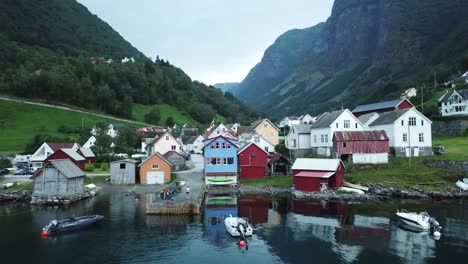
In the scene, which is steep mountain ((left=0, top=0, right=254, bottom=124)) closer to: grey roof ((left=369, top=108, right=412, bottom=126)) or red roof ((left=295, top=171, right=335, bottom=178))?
grey roof ((left=369, top=108, right=412, bottom=126))

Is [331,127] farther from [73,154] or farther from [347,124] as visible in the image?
[73,154]

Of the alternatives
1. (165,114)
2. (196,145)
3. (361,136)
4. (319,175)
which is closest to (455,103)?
(361,136)

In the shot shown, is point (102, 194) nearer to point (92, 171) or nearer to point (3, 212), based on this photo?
point (3, 212)

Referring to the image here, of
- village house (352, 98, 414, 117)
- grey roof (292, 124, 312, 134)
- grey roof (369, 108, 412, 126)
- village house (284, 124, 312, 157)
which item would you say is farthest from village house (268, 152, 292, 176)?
village house (352, 98, 414, 117)

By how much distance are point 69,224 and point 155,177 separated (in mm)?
22870

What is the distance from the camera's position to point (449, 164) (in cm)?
4972

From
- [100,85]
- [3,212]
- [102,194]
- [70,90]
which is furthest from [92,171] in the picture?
[100,85]

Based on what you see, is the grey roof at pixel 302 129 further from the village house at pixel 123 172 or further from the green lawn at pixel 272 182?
the village house at pixel 123 172

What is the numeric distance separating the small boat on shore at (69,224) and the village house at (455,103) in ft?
240

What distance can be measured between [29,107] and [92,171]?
2358 inches

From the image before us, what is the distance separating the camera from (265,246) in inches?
1129

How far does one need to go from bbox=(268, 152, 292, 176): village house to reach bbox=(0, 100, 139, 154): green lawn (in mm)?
61748

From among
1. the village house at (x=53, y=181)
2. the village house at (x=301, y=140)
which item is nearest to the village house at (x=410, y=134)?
the village house at (x=301, y=140)

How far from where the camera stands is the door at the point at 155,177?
184 feet
